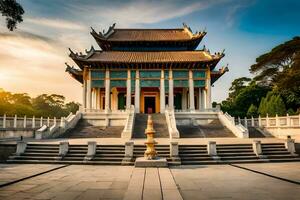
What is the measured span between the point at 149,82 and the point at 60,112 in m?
43.2

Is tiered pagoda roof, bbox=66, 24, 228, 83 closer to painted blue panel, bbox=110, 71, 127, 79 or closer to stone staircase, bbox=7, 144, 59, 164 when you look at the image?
painted blue panel, bbox=110, 71, 127, 79

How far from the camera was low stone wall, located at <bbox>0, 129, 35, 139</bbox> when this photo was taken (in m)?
19.0

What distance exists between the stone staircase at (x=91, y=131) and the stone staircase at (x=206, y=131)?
588 centimetres

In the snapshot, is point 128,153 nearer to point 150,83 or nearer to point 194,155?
point 194,155

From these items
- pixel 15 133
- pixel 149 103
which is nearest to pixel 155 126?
pixel 15 133

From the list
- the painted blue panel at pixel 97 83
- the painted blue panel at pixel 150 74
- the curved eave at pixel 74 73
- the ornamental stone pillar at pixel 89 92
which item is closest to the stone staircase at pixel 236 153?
the painted blue panel at pixel 150 74

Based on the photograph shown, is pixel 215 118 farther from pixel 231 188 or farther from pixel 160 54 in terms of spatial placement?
pixel 231 188

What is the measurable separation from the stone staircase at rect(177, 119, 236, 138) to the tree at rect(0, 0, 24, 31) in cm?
1628

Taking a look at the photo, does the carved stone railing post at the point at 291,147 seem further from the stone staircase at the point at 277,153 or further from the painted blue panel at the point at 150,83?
the painted blue panel at the point at 150,83

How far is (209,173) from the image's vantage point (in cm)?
980

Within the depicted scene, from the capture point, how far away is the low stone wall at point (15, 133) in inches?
749

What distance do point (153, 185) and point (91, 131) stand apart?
1599 centimetres

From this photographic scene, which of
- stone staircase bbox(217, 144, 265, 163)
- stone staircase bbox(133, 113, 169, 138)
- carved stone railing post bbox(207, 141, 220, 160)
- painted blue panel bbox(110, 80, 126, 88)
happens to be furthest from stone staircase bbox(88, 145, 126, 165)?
painted blue panel bbox(110, 80, 126, 88)

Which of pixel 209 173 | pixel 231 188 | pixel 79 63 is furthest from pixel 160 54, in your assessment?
pixel 231 188
